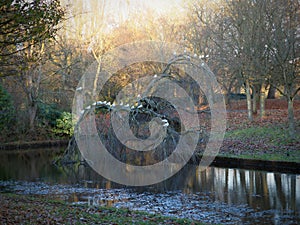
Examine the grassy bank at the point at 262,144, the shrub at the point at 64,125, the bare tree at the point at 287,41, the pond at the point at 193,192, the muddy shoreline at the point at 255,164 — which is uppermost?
the bare tree at the point at 287,41

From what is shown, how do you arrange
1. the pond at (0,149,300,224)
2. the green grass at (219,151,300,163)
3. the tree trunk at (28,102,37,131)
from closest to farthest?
1. the pond at (0,149,300,224)
2. the green grass at (219,151,300,163)
3. the tree trunk at (28,102,37,131)

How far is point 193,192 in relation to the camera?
34.2ft

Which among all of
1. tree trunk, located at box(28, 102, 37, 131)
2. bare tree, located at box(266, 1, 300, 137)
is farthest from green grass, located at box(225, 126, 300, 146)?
tree trunk, located at box(28, 102, 37, 131)

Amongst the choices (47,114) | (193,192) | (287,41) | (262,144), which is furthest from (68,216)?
(47,114)

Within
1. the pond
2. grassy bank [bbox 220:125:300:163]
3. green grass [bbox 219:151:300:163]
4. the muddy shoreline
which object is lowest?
the pond

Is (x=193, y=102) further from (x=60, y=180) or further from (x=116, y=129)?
(x=60, y=180)

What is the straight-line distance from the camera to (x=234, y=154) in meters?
15.0

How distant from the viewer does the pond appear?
26.3ft

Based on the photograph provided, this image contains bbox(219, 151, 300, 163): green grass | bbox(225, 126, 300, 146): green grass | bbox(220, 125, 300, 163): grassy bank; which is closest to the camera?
bbox(219, 151, 300, 163): green grass

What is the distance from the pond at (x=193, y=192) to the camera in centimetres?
803

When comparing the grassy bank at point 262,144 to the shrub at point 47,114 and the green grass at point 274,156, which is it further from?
the shrub at point 47,114

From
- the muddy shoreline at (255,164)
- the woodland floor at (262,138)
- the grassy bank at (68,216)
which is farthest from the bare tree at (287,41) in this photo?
the grassy bank at (68,216)

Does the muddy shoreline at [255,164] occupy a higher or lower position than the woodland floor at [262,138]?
lower

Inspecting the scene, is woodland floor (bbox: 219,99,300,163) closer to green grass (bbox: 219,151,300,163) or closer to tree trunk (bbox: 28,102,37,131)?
green grass (bbox: 219,151,300,163)
